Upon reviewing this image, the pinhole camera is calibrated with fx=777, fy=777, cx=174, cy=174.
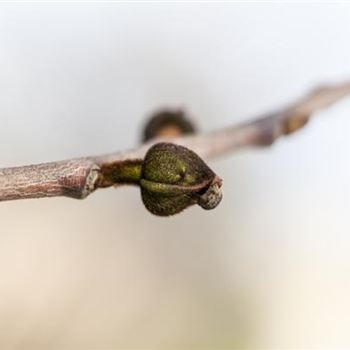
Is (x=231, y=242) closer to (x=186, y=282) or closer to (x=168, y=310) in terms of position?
(x=186, y=282)

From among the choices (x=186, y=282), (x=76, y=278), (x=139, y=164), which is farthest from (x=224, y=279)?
(x=139, y=164)

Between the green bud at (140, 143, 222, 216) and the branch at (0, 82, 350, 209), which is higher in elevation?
the branch at (0, 82, 350, 209)

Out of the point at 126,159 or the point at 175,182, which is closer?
the point at 175,182

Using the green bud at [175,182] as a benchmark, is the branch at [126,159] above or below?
above
